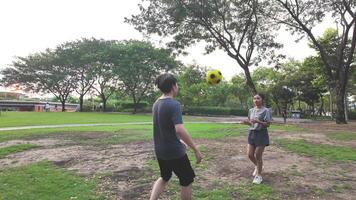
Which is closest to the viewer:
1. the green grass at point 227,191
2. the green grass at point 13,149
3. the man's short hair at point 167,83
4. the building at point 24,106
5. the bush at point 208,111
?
the man's short hair at point 167,83

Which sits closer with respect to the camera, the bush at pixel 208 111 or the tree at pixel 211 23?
the tree at pixel 211 23

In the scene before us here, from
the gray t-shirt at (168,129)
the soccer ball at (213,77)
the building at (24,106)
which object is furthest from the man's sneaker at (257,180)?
the building at (24,106)

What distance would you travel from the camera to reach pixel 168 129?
12.2 ft

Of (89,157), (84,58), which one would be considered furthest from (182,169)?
(84,58)

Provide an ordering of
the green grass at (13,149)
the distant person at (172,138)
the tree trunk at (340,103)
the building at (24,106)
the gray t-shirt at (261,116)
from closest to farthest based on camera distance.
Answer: the distant person at (172,138) < the gray t-shirt at (261,116) < the green grass at (13,149) < the tree trunk at (340,103) < the building at (24,106)

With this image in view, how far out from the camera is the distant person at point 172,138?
364 cm

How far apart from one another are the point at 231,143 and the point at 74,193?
6.29 m

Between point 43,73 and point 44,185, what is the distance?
4229cm

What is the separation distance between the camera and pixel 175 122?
363cm

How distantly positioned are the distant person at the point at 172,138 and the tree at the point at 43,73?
42065 millimetres

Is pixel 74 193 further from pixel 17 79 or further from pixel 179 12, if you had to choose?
pixel 17 79

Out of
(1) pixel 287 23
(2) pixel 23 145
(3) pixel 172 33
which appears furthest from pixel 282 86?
(2) pixel 23 145

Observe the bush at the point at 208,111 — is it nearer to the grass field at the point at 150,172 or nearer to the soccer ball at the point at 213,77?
the grass field at the point at 150,172

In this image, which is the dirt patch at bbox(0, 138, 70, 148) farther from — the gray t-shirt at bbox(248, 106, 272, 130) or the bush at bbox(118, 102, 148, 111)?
the bush at bbox(118, 102, 148, 111)
